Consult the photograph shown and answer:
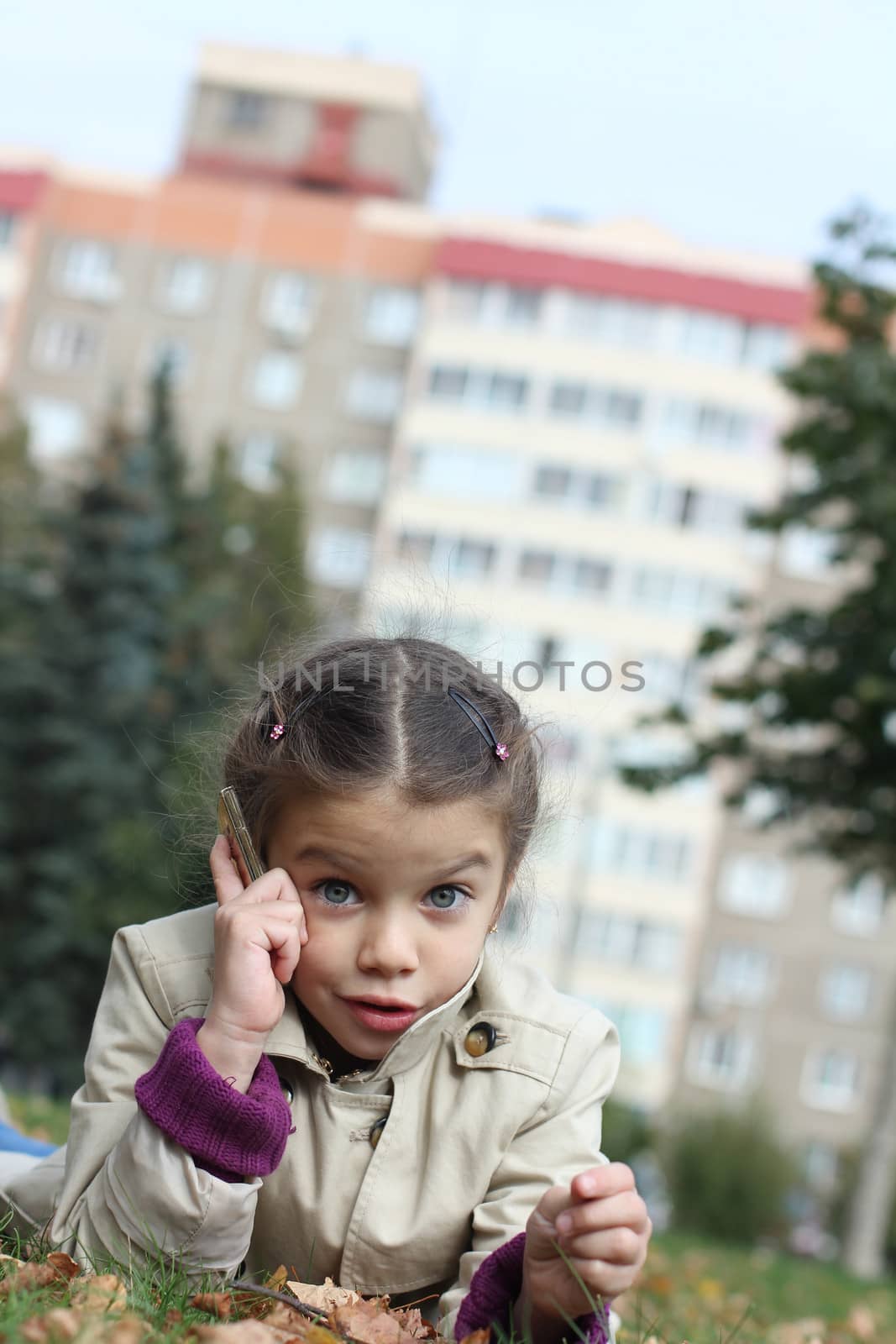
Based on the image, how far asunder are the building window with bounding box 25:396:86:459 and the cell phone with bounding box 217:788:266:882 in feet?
165

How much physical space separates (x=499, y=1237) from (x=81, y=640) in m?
26.5

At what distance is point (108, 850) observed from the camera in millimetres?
27219

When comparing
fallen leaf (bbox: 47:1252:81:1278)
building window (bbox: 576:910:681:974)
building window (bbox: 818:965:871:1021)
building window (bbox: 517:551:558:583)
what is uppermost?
fallen leaf (bbox: 47:1252:81:1278)

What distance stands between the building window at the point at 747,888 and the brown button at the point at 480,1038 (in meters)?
47.3

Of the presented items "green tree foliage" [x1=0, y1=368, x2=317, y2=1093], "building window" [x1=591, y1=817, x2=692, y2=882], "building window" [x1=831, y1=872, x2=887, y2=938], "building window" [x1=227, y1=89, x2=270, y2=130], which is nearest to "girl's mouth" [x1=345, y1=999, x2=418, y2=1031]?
"green tree foliage" [x1=0, y1=368, x2=317, y2=1093]

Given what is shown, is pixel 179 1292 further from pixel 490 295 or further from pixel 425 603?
pixel 490 295

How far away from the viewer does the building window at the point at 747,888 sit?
1946 inches

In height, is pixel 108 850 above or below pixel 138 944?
→ below

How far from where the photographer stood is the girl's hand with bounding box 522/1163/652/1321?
2566mm

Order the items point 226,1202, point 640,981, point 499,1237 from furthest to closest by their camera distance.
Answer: point 640,981
point 499,1237
point 226,1202

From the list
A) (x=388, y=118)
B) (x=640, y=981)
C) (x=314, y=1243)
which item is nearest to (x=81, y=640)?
(x=640, y=981)

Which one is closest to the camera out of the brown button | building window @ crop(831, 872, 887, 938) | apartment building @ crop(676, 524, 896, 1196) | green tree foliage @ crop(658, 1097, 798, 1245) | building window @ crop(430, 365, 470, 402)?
the brown button

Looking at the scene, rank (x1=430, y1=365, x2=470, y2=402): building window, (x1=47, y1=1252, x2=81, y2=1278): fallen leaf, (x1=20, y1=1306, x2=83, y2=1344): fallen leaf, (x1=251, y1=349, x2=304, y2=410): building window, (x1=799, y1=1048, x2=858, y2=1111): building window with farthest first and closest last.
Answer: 1. (x1=251, y1=349, x2=304, y2=410): building window
2. (x1=799, y1=1048, x2=858, y2=1111): building window
3. (x1=430, y1=365, x2=470, y2=402): building window
4. (x1=47, y1=1252, x2=81, y2=1278): fallen leaf
5. (x1=20, y1=1306, x2=83, y2=1344): fallen leaf

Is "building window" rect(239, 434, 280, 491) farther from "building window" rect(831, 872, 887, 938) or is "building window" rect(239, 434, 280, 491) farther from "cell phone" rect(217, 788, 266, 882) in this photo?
"cell phone" rect(217, 788, 266, 882)
